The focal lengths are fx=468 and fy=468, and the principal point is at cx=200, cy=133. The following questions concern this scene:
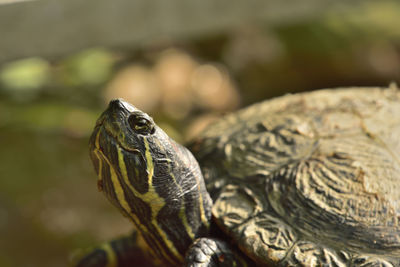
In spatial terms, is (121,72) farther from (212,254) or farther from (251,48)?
(212,254)

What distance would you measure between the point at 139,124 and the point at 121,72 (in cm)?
357

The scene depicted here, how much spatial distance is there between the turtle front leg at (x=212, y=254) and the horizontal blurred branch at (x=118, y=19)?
75.5 inches

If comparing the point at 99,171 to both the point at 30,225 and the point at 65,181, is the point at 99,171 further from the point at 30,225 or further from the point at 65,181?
the point at 65,181

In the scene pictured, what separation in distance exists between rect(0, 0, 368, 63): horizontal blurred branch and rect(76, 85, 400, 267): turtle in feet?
5.19

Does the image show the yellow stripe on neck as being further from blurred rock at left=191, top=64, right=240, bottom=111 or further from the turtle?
blurred rock at left=191, top=64, right=240, bottom=111

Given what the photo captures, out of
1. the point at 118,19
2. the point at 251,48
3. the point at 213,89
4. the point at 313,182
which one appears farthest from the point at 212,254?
the point at 251,48

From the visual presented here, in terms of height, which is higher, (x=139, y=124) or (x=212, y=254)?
(x=139, y=124)

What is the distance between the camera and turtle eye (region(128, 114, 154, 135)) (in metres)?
1.55

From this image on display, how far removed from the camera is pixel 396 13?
5.41 metres

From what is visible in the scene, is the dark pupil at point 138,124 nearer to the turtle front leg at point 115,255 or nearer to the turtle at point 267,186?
the turtle at point 267,186

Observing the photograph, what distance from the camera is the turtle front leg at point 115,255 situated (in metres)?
2.05

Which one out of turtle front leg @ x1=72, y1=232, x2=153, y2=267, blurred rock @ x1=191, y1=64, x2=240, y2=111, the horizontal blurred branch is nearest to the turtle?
turtle front leg @ x1=72, y1=232, x2=153, y2=267

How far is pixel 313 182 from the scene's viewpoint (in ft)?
5.37

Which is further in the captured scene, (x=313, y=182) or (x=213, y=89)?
(x=213, y=89)
